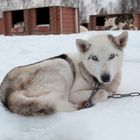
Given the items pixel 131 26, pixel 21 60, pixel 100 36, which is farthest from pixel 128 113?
pixel 131 26

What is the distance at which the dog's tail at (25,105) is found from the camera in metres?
3.06

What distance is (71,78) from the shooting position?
11.8 feet

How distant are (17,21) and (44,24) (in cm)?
170

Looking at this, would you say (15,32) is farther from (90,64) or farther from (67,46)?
(90,64)

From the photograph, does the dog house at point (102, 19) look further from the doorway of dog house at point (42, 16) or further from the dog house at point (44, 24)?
the dog house at point (44, 24)

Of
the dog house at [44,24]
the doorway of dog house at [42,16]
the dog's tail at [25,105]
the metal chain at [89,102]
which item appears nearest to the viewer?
the dog's tail at [25,105]

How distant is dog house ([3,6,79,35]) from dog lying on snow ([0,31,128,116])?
844 cm

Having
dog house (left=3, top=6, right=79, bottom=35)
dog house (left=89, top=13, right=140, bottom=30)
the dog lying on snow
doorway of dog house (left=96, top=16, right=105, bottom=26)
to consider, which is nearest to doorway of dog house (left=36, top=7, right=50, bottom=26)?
dog house (left=3, top=6, right=79, bottom=35)

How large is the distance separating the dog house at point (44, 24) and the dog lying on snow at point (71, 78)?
8440 millimetres

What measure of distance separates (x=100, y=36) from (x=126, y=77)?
127 cm

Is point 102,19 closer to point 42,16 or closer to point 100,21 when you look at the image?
point 100,21

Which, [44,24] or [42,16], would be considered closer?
[44,24]

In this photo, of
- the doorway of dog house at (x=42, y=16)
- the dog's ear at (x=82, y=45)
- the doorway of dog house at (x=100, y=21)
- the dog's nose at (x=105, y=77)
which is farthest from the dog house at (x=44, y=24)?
the dog's nose at (x=105, y=77)

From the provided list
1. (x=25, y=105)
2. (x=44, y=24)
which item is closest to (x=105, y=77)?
(x=25, y=105)
